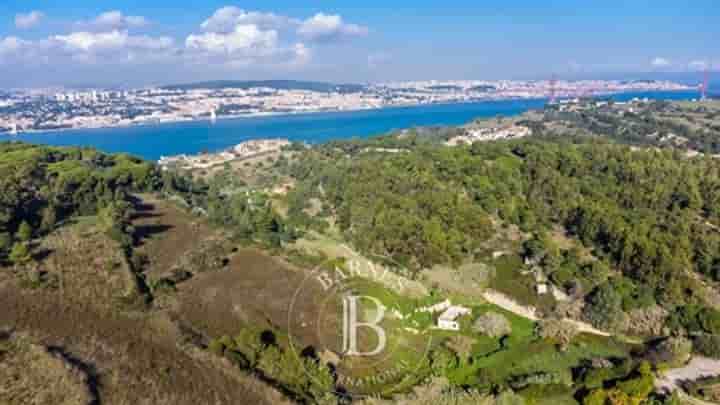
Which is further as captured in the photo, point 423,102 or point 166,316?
point 423,102

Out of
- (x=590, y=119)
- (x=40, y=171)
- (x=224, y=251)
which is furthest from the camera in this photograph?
(x=590, y=119)

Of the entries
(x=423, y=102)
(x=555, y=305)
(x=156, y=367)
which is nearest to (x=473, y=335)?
(x=555, y=305)

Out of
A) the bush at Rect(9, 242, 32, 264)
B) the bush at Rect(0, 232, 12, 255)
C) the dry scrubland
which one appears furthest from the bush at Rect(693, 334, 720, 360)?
the bush at Rect(0, 232, 12, 255)

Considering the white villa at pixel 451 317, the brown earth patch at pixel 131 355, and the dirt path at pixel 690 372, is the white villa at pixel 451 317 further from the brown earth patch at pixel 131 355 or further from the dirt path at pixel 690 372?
the brown earth patch at pixel 131 355

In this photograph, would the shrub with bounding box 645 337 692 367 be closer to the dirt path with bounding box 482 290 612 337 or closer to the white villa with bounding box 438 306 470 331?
the dirt path with bounding box 482 290 612 337

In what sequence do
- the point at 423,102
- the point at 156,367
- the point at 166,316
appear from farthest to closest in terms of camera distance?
the point at 423,102, the point at 166,316, the point at 156,367

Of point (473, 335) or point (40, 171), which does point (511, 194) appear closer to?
point (473, 335)

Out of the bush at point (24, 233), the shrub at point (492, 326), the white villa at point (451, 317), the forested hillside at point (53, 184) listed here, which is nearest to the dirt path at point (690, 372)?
the shrub at point (492, 326)
